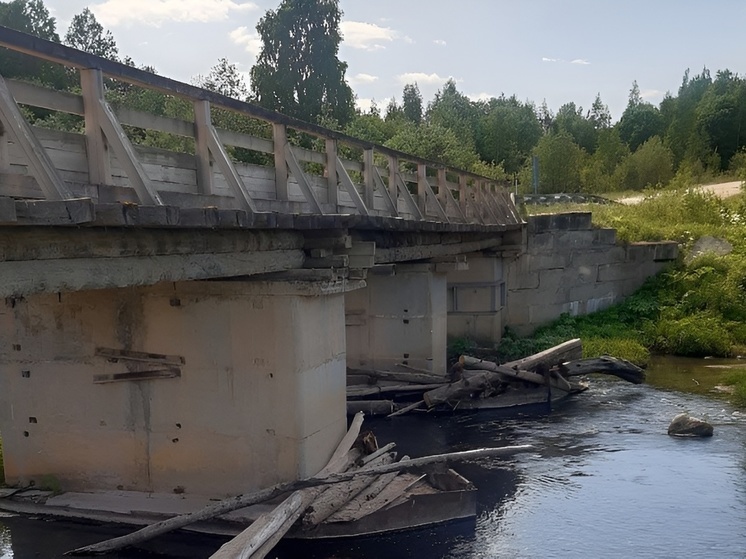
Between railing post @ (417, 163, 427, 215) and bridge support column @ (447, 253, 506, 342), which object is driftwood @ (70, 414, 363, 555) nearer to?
railing post @ (417, 163, 427, 215)

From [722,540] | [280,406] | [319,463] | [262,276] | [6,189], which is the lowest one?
[722,540]

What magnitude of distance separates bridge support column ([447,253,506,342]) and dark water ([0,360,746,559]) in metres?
5.49

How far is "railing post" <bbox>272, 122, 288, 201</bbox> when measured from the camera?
863 centimetres

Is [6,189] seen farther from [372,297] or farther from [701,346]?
[701,346]

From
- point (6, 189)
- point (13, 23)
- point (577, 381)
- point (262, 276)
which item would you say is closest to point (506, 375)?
point (577, 381)

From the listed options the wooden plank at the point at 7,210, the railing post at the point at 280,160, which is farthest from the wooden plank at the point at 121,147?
the railing post at the point at 280,160

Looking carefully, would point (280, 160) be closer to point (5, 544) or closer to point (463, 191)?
point (5, 544)

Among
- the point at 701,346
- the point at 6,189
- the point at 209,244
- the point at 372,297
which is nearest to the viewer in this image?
the point at 6,189

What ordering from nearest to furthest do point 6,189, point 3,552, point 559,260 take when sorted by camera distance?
point 6,189 → point 3,552 → point 559,260

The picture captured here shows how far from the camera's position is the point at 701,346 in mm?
21141

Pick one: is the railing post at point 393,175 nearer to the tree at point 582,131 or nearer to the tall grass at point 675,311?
the tall grass at point 675,311

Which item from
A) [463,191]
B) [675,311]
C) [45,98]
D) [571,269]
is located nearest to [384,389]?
[463,191]

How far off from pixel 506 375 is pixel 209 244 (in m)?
9.50

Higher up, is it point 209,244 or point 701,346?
point 209,244
